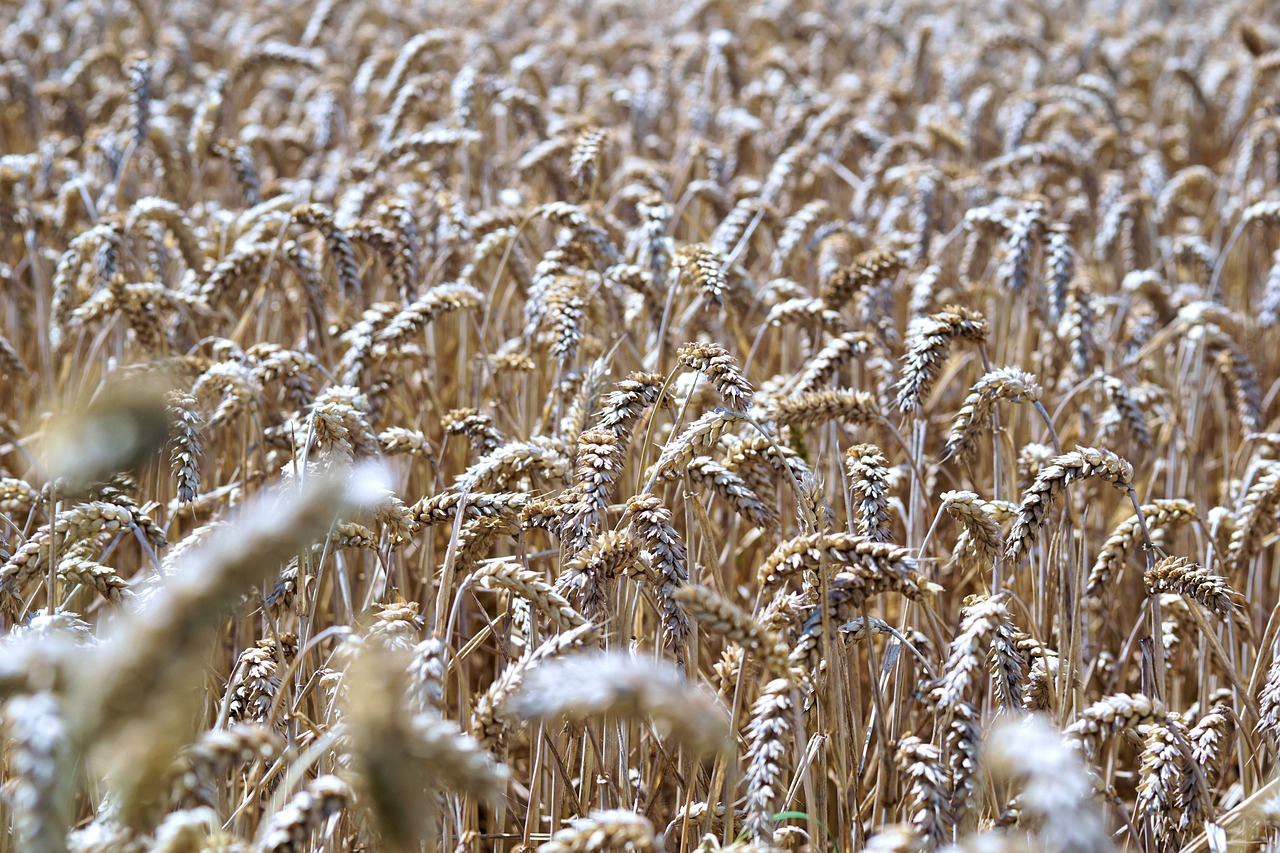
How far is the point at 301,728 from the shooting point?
1899 millimetres

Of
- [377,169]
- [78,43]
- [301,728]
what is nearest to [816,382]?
[301,728]

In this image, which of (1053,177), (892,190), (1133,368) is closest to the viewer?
(1133,368)

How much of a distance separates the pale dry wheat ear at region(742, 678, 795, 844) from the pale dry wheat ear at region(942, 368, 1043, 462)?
59 cm

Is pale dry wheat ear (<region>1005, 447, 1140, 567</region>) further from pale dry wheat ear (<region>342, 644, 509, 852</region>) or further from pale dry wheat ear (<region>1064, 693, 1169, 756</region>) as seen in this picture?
pale dry wheat ear (<region>342, 644, 509, 852</region>)

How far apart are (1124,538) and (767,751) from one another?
871mm

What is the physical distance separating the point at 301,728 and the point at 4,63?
3688 millimetres

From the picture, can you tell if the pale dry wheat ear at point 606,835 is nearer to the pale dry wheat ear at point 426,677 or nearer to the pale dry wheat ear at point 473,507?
the pale dry wheat ear at point 426,677

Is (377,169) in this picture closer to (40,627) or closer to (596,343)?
(596,343)

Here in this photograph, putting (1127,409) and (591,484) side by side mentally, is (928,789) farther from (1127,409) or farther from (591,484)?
(1127,409)

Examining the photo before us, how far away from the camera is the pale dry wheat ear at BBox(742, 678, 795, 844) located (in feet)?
3.93

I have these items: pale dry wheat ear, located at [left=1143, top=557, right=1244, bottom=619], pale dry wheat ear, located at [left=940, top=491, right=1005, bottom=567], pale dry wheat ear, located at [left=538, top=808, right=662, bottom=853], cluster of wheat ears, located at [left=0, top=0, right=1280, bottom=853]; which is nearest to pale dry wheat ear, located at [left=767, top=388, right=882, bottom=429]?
cluster of wheat ears, located at [left=0, top=0, right=1280, bottom=853]

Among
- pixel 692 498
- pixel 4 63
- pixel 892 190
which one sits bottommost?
pixel 692 498

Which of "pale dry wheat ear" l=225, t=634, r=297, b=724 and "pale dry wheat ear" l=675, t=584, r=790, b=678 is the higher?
"pale dry wheat ear" l=675, t=584, r=790, b=678

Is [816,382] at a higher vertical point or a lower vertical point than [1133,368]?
higher
